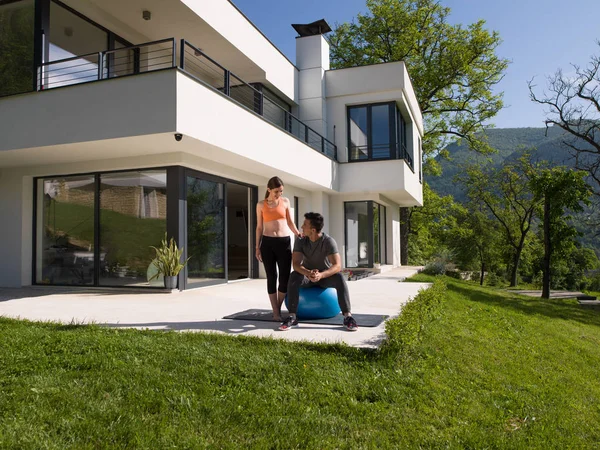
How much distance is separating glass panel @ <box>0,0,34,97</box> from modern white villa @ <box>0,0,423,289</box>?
0.03m

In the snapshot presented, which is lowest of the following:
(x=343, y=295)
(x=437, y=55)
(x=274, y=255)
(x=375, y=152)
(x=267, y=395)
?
(x=267, y=395)

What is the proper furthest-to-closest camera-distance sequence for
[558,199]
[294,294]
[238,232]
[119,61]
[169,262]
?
1. [558,199]
2. [238,232]
3. [119,61]
4. [169,262]
5. [294,294]

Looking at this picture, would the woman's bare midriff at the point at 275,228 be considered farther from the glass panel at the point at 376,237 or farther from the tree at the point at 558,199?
the tree at the point at 558,199

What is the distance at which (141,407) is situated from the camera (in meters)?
3.23

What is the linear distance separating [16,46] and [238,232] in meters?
6.35

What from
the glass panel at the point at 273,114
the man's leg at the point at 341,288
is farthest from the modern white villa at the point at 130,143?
the man's leg at the point at 341,288

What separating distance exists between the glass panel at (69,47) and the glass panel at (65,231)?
207cm

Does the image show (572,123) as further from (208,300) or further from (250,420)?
(250,420)

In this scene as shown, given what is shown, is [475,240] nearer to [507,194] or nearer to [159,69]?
[507,194]

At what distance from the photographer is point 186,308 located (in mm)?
6953

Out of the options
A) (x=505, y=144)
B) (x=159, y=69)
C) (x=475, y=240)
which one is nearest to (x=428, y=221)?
(x=475, y=240)

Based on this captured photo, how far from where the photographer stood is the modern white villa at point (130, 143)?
779 centimetres

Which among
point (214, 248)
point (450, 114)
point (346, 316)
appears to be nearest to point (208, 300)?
point (214, 248)

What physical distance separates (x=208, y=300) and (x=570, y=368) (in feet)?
17.7
